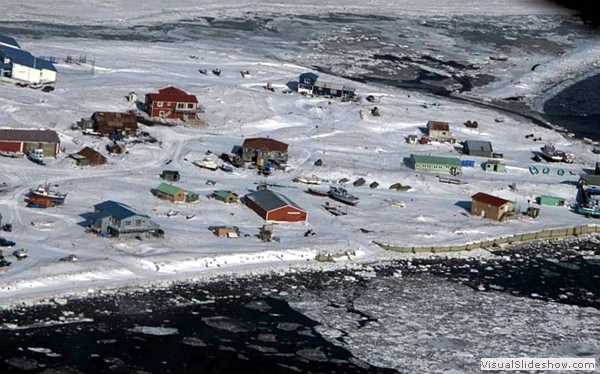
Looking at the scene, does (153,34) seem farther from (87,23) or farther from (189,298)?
(189,298)

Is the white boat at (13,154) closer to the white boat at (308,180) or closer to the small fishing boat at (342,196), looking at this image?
the white boat at (308,180)

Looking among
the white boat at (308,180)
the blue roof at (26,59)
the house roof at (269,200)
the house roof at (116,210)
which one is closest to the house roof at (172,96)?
the blue roof at (26,59)

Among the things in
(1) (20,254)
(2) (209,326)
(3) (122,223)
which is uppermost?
(3) (122,223)

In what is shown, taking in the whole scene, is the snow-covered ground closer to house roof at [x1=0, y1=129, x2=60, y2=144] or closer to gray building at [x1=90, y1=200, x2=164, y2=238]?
gray building at [x1=90, y1=200, x2=164, y2=238]

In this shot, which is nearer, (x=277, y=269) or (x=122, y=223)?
(x=277, y=269)

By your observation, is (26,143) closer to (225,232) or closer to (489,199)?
(225,232)

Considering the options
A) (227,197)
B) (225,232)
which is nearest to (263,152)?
(227,197)

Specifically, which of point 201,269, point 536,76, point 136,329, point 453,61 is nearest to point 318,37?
point 453,61

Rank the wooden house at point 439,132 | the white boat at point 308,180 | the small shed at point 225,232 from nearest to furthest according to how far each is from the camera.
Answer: the small shed at point 225,232 < the white boat at point 308,180 < the wooden house at point 439,132
